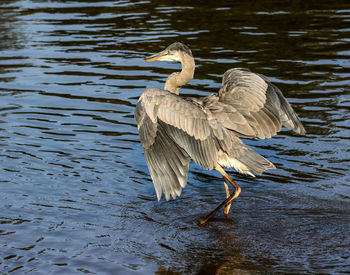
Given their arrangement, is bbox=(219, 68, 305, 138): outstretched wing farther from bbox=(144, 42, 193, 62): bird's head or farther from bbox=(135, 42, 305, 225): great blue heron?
bbox=(144, 42, 193, 62): bird's head

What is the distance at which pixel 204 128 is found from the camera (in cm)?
654

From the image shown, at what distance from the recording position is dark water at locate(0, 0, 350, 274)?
625 cm

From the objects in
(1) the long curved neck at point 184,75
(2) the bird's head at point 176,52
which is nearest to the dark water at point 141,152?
(1) the long curved neck at point 184,75

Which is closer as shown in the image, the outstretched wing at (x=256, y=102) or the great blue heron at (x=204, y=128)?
the great blue heron at (x=204, y=128)

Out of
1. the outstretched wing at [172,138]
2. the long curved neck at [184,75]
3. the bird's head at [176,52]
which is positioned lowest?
the outstretched wing at [172,138]

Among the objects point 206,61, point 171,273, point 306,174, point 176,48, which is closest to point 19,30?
point 206,61

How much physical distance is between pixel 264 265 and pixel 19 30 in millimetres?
10789

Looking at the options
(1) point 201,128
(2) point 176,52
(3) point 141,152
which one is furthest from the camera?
(3) point 141,152

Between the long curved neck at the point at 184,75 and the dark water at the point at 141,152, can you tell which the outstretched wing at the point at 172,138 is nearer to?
the dark water at the point at 141,152

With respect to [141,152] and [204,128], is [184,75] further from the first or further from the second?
[141,152]

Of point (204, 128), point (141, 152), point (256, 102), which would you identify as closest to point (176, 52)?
point (256, 102)

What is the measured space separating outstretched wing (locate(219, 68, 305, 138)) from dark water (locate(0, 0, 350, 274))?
0.89 meters

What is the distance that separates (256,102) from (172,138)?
1.01 m

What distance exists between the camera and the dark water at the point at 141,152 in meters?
6.25
